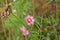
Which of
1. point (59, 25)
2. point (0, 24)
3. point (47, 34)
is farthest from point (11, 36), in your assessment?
point (59, 25)

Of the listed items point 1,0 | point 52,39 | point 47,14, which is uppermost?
point 1,0

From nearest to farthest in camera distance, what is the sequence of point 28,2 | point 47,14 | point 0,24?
point 0,24 < point 47,14 < point 28,2

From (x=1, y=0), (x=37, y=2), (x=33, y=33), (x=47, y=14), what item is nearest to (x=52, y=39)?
(x=33, y=33)

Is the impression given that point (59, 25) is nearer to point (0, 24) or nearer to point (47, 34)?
point (47, 34)

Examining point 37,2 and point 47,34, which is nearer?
point 47,34

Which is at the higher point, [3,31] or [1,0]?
[1,0]

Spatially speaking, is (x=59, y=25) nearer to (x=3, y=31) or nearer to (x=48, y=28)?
(x=48, y=28)

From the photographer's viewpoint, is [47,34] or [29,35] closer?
[29,35]

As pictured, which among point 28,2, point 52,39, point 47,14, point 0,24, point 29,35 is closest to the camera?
point 29,35

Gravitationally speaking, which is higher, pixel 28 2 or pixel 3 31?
pixel 28 2
